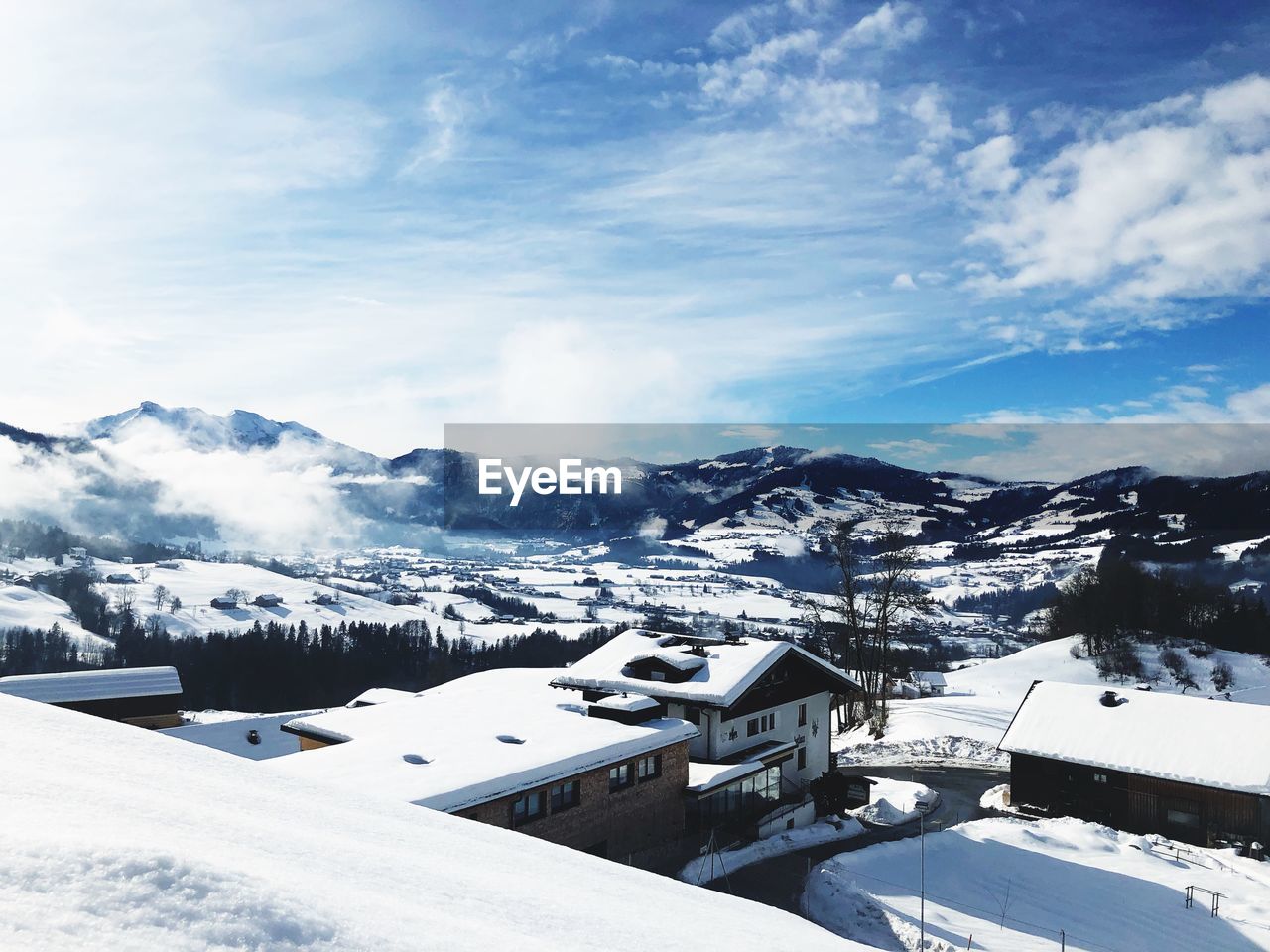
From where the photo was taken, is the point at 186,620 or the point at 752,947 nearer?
the point at 752,947

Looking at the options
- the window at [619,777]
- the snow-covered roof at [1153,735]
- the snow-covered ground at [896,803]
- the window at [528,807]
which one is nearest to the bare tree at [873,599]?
the snow-covered ground at [896,803]

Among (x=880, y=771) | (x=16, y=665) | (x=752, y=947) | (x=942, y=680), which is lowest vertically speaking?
(x=16, y=665)

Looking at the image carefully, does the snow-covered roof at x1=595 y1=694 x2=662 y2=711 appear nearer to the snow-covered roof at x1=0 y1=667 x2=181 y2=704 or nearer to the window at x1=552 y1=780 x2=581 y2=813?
the window at x1=552 y1=780 x2=581 y2=813

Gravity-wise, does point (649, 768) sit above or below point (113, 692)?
above

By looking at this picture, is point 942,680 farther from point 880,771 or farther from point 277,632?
point 277,632

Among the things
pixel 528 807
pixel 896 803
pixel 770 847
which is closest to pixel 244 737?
pixel 528 807

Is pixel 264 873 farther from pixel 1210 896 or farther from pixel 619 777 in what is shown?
pixel 1210 896

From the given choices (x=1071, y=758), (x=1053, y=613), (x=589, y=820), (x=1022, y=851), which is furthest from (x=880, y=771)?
(x=1053, y=613)
